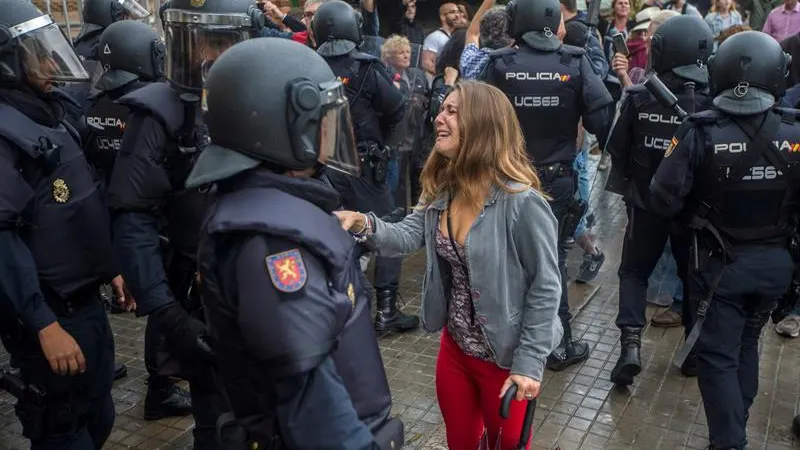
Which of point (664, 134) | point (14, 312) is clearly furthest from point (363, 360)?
point (664, 134)

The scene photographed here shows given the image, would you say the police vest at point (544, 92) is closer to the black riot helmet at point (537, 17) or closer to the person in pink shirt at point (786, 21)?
the black riot helmet at point (537, 17)

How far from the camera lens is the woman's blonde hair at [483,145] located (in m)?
3.01

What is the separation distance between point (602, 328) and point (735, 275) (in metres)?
2.01

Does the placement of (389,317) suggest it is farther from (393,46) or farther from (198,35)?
(198,35)

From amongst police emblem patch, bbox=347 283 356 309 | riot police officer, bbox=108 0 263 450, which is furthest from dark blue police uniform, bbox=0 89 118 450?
police emblem patch, bbox=347 283 356 309

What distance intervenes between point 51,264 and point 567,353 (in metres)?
3.26

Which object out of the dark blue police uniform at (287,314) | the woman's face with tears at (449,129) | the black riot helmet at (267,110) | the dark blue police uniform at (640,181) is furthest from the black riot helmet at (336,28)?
the dark blue police uniform at (287,314)

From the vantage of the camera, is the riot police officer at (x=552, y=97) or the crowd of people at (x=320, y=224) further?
the riot police officer at (x=552, y=97)

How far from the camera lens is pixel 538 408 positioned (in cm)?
462

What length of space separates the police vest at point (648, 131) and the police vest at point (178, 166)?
2.77 m

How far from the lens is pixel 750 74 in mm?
3799

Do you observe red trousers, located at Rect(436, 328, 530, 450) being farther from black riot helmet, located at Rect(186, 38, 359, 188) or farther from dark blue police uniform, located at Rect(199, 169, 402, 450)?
black riot helmet, located at Rect(186, 38, 359, 188)

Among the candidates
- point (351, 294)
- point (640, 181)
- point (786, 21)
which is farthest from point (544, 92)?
point (786, 21)

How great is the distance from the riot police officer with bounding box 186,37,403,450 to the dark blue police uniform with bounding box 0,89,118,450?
4.32ft
